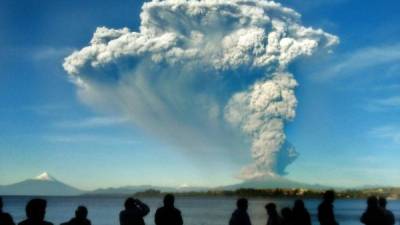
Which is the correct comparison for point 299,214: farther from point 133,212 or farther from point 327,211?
point 133,212

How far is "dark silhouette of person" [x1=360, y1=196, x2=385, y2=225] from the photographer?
959 cm

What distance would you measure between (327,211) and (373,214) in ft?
4.52

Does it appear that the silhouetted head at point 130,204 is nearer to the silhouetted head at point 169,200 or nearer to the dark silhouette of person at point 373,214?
the silhouetted head at point 169,200

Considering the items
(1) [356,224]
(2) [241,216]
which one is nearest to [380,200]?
(2) [241,216]

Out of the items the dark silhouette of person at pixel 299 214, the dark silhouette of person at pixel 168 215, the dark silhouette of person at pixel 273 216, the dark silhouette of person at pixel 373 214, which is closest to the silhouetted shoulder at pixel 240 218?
the dark silhouette of person at pixel 273 216

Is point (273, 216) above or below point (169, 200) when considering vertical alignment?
below

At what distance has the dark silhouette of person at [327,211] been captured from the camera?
10.9 m

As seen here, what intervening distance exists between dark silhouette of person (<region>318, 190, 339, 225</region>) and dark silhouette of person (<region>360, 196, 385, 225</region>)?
1.20 metres

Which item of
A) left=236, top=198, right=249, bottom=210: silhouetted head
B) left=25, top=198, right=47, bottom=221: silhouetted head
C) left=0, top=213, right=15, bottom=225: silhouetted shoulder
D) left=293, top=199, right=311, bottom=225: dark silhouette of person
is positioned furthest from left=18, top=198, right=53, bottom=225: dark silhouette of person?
left=293, top=199, right=311, bottom=225: dark silhouette of person

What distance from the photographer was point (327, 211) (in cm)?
1090

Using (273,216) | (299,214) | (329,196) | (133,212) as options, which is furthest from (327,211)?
(133,212)

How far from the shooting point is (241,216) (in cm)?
1111

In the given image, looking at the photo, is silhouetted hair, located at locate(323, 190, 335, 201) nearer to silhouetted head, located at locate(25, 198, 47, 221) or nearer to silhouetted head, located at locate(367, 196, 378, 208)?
silhouetted head, located at locate(367, 196, 378, 208)

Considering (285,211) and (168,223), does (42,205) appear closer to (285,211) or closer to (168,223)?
(168,223)
